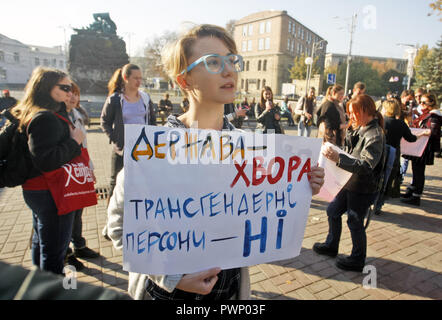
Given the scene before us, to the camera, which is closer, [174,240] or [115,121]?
[174,240]

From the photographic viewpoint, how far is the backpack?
6.94 ft

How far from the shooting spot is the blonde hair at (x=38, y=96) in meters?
2.21

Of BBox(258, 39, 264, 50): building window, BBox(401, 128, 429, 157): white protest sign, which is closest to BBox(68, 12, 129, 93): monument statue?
BBox(401, 128, 429, 157): white protest sign

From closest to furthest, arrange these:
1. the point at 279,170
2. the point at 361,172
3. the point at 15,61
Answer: the point at 279,170
the point at 361,172
the point at 15,61

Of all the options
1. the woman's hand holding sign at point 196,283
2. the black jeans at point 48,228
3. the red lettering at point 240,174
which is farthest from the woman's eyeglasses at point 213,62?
the black jeans at point 48,228

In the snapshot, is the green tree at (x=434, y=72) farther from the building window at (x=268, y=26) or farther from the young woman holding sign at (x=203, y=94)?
the young woman holding sign at (x=203, y=94)

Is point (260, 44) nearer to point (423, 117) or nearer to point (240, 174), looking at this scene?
point (423, 117)

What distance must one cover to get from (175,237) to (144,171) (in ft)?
1.08

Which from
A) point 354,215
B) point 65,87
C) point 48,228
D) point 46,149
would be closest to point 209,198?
point 46,149

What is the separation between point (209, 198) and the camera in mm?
1291

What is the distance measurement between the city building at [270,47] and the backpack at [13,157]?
53297mm

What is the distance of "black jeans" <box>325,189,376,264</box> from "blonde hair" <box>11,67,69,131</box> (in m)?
3.09

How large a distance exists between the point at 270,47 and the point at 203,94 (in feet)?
204
